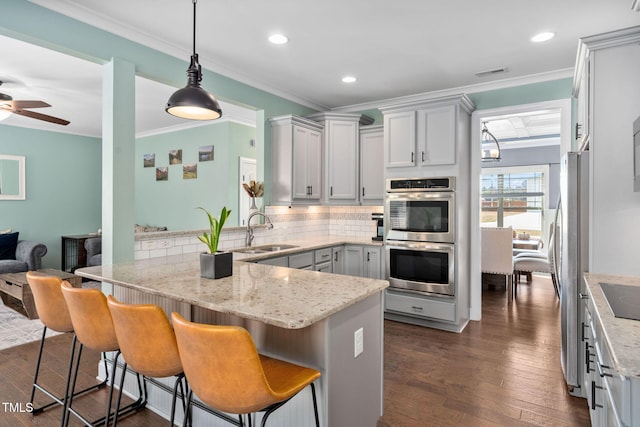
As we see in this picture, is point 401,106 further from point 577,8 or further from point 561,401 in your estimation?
point 561,401

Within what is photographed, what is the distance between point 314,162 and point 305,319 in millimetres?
3427

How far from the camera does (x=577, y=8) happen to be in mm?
2580

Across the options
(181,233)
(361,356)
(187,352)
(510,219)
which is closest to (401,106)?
(181,233)

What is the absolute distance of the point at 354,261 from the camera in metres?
4.40

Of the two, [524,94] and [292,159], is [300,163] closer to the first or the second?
[292,159]

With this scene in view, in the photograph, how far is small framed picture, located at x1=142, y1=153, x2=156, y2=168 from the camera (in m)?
7.16

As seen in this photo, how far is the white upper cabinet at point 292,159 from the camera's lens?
4.28m

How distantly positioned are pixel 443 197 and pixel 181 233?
8.66 feet

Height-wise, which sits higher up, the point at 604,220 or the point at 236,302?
the point at 604,220

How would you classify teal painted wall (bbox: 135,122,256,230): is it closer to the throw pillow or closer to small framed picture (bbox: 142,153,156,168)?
small framed picture (bbox: 142,153,156,168)

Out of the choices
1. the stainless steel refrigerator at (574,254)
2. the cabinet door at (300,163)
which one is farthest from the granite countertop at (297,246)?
the stainless steel refrigerator at (574,254)

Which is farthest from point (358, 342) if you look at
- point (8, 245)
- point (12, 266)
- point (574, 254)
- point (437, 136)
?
point (8, 245)

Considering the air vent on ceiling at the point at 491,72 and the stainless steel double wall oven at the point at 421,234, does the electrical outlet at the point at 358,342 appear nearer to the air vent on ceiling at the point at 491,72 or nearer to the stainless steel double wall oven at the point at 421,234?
the stainless steel double wall oven at the point at 421,234

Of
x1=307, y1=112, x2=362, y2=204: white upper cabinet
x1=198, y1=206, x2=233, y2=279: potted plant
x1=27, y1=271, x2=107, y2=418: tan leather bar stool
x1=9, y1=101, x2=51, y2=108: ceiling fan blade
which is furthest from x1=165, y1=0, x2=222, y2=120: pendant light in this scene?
x1=9, y1=101, x2=51, y2=108: ceiling fan blade
